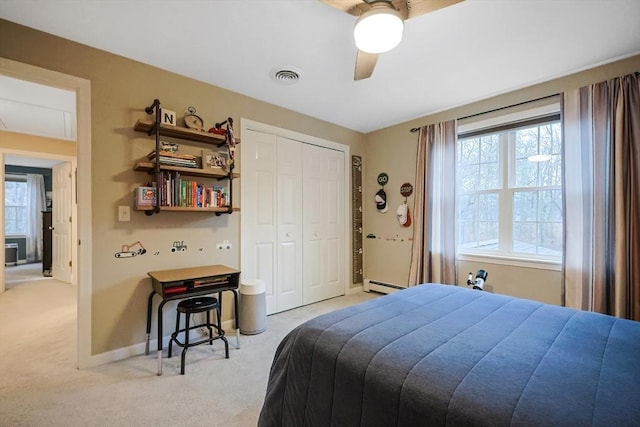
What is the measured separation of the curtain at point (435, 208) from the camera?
3438 mm

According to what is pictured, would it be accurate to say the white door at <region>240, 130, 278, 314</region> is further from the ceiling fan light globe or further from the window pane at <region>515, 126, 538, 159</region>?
the window pane at <region>515, 126, 538, 159</region>

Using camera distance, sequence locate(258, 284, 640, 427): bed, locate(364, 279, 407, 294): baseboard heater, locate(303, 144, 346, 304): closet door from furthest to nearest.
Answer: locate(364, 279, 407, 294): baseboard heater, locate(303, 144, 346, 304): closet door, locate(258, 284, 640, 427): bed

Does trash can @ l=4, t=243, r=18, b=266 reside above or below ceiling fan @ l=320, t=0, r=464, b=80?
below

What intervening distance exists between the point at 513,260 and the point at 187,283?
324 centimetres

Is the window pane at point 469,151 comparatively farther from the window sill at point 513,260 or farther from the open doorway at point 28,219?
the open doorway at point 28,219

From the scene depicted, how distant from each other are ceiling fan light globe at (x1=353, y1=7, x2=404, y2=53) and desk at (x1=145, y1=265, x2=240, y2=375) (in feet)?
6.72

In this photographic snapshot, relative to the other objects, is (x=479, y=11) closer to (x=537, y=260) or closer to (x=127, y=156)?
(x=537, y=260)

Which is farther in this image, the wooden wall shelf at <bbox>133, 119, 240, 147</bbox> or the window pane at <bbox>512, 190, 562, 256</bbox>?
the window pane at <bbox>512, 190, 562, 256</bbox>

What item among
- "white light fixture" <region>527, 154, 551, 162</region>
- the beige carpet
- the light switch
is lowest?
the beige carpet

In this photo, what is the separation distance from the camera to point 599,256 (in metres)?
2.46

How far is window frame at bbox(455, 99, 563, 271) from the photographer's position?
2891 millimetres

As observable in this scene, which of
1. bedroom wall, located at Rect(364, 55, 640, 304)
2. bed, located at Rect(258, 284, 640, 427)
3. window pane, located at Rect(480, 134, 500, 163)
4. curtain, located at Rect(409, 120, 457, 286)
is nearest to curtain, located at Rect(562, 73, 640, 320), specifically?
bedroom wall, located at Rect(364, 55, 640, 304)

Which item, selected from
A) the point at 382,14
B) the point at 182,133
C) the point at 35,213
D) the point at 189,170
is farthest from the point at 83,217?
the point at 35,213

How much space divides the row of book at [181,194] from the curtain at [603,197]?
3.28 m
